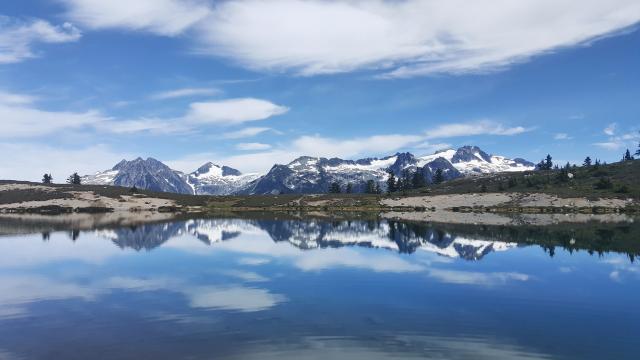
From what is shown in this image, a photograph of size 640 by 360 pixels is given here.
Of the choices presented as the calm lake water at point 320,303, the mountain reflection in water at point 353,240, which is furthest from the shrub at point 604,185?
the calm lake water at point 320,303

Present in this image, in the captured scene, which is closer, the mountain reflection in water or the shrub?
the mountain reflection in water

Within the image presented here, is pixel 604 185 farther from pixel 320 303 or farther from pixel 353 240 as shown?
pixel 320 303

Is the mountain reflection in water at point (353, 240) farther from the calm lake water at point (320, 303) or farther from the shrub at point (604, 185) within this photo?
the shrub at point (604, 185)

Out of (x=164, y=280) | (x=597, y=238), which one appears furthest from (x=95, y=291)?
(x=597, y=238)

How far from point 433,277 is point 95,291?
26685 mm

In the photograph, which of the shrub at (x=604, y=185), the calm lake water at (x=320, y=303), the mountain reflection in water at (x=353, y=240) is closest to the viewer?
the calm lake water at (x=320, y=303)

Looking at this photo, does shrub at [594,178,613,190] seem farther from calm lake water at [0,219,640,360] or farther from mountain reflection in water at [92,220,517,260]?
calm lake water at [0,219,640,360]

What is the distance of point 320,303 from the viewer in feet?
106

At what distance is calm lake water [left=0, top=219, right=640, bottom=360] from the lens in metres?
22.9

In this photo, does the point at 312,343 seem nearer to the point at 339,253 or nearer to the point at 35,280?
the point at 35,280

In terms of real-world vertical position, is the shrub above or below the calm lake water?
above

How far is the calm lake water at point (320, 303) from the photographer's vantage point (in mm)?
22891

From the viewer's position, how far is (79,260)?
179 ft

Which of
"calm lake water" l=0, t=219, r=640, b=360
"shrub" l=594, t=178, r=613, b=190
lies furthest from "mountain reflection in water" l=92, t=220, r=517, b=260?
"shrub" l=594, t=178, r=613, b=190
